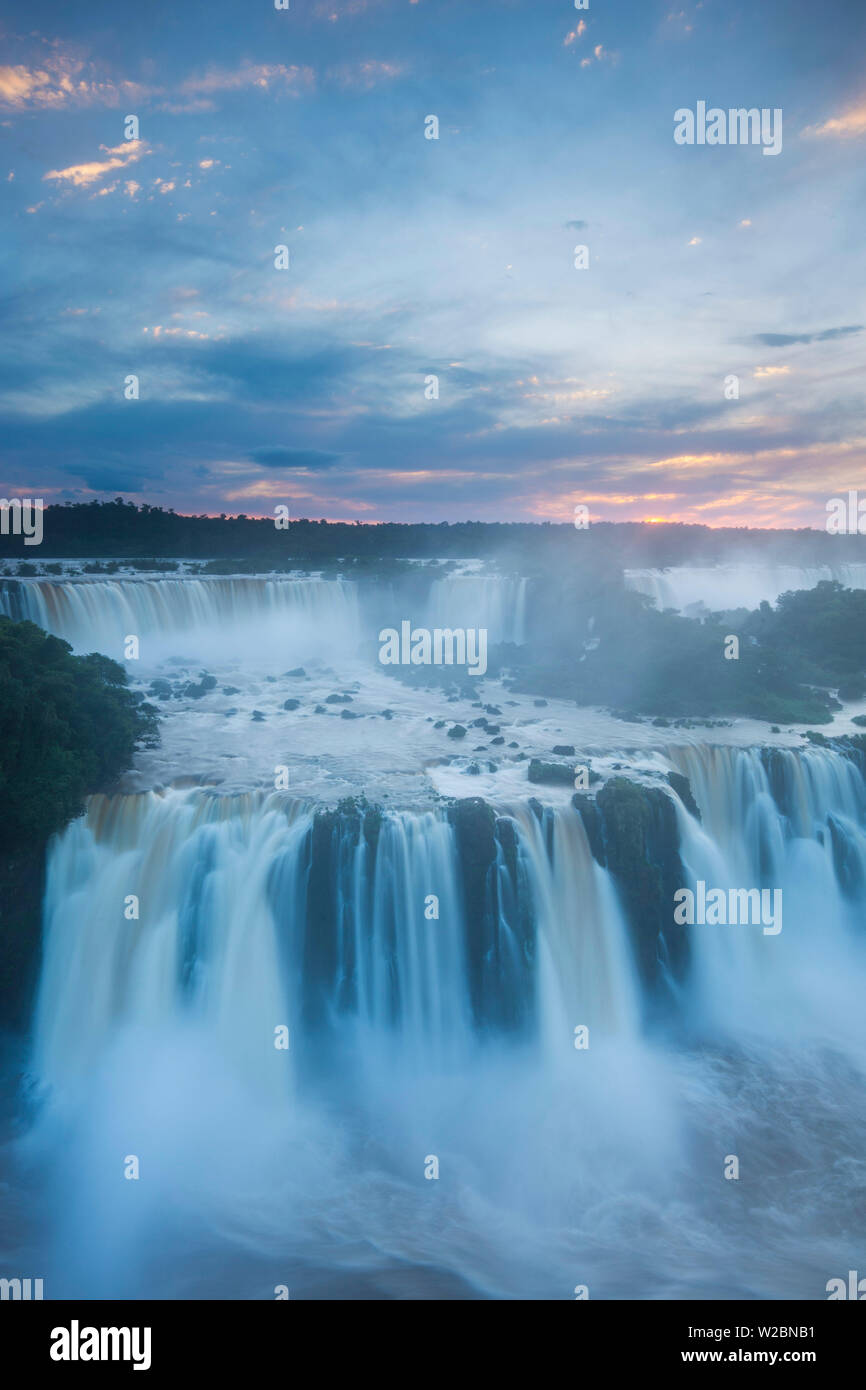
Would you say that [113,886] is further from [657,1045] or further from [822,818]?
[822,818]

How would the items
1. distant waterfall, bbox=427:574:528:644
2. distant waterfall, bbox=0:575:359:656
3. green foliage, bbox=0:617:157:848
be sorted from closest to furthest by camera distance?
green foliage, bbox=0:617:157:848 < distant waterfall, bbox=0:575:359:656 < distant waterfall, bbox=427:574:528:644

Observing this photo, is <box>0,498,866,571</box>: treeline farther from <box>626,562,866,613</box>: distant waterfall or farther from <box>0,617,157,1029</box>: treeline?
<box>0,617,157,1029</box>: treeline

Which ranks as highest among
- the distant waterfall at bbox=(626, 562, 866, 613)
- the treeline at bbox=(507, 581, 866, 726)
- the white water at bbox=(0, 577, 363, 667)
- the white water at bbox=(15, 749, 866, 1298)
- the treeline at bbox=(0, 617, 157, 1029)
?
the distant waterfall at bbox=(626, 562, 866, 613)

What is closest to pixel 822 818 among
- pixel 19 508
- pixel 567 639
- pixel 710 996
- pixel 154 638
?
pixel 710 996

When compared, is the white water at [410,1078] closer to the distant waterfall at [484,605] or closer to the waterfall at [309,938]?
the waterfall at [309,938]

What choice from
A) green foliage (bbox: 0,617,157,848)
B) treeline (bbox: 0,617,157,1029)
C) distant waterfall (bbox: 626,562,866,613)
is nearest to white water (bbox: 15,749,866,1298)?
treeline (bbox: 0,617,157,1029)

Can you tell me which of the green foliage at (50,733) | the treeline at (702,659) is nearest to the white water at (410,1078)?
the green foliage at (50,733)

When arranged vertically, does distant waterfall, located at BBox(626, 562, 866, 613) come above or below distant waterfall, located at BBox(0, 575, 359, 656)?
above
